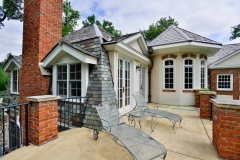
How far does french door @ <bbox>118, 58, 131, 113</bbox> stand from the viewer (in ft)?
14.8

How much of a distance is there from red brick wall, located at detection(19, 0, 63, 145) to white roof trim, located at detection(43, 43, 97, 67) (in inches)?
31.9

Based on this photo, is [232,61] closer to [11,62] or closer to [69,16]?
[11,62]

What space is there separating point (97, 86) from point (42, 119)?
63.6 inches

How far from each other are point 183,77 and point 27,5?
8726 millimetres

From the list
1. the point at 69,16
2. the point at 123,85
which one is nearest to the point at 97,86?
the point at 123,85

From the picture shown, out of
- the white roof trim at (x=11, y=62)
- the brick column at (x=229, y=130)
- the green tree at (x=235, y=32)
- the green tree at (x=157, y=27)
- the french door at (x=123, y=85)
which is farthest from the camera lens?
the green tree at (x=157, y=27)

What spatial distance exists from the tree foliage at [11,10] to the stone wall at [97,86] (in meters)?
13.9

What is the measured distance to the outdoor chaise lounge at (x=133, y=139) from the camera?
172cm

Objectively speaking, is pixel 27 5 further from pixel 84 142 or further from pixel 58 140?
pixel 84 142

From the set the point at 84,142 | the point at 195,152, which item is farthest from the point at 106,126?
the point at 195,152

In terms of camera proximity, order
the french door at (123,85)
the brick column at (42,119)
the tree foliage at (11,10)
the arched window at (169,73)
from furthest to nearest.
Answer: the tree foliage at (11,10) → the arched window at (169,73) → the french door at (123,85) → the brick column at (42,119)

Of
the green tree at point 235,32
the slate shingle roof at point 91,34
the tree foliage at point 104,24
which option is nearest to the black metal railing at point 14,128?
the slate shingle roof at point 91,34

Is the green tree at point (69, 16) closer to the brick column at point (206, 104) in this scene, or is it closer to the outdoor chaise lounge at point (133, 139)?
the outdoor chaise lounge at point (133, 139)

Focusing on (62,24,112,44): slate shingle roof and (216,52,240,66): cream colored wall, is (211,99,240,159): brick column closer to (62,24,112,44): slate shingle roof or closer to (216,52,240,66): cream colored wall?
(62,24,112,44): slate shingle roof
